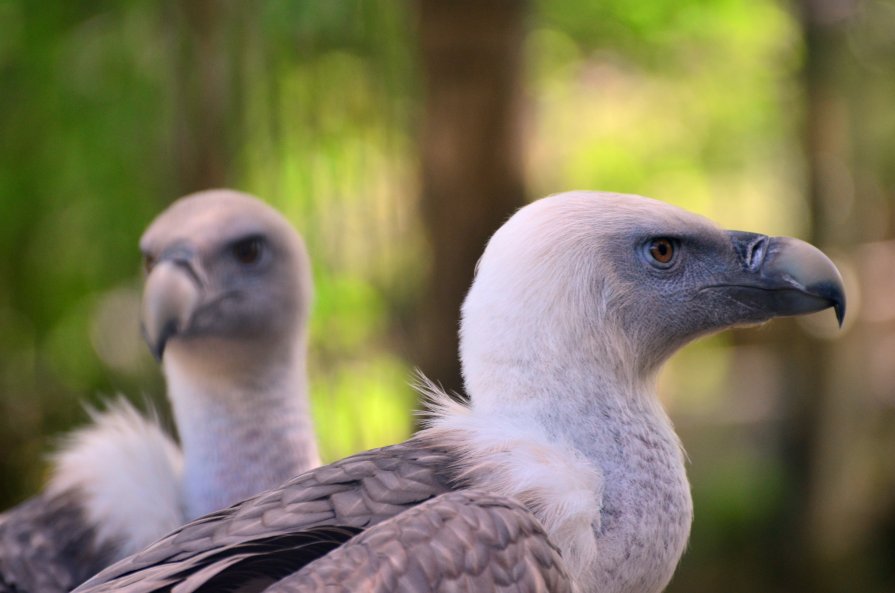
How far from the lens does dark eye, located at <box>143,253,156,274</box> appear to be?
3.29 metres

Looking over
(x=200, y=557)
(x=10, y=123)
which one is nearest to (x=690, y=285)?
(x=200, y=557)

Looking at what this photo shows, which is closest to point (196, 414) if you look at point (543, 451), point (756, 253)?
point (543, 451)

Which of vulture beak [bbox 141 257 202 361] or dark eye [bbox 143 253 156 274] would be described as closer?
vulture beak [bbox 141 257 202 361]

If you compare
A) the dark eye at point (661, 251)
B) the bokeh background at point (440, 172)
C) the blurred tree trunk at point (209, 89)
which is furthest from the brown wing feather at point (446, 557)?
the blurred tree trunk at point (209, 89)

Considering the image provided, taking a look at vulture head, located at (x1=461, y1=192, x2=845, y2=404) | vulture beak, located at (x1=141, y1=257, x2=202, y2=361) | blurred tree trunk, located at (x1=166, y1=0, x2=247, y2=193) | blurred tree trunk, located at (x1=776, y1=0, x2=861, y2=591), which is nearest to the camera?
vulture head, located at (x1=461, y1=192, x2=845, y2=404)

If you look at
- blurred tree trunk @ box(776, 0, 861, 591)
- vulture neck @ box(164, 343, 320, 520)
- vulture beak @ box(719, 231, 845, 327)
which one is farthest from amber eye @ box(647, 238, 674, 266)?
blurred tree trunk @ box(776, 0, 861, 591)

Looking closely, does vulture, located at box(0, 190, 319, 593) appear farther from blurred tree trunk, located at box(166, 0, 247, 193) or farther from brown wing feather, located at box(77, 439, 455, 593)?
blurred tree trunk, located at box(166, 0, 247, 193)

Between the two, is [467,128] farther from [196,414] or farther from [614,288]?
[614,288]

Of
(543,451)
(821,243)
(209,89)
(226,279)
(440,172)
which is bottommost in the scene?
(821,243)

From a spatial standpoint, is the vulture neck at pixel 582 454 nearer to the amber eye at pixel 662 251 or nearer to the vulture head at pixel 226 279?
the amber eye at pixel 662 251

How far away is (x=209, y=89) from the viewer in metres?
5.16

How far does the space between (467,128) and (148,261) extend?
9.65ft

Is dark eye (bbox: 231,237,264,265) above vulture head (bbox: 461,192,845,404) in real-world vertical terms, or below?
above

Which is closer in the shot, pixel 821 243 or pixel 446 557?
pixel 446 557
